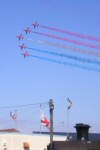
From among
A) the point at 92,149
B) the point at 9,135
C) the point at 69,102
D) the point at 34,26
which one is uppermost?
the point at 34,26

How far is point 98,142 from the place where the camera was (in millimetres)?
51031

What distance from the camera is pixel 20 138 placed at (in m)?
90.5

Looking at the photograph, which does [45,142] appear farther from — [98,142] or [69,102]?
[98,142]

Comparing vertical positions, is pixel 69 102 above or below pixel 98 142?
above

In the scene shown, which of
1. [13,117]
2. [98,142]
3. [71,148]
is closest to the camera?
[71,148]

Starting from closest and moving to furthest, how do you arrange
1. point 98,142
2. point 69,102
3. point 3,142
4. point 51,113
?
point 98,142, point 51,113, point 69,102, point 3,142

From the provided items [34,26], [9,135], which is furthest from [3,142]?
[34,26]

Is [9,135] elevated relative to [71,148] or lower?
elevated

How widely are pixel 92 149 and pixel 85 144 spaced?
3.39ft

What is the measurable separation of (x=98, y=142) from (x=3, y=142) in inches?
1652

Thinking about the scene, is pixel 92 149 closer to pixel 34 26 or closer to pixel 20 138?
pixel 34 26

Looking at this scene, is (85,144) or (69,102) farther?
(69,102)

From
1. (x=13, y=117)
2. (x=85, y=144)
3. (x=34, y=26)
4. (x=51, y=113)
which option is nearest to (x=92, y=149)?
(x=85, y=144)

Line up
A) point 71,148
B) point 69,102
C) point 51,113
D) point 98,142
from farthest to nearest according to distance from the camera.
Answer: point 69,102 < point 51,113 < point 98,142 < point 71,148
